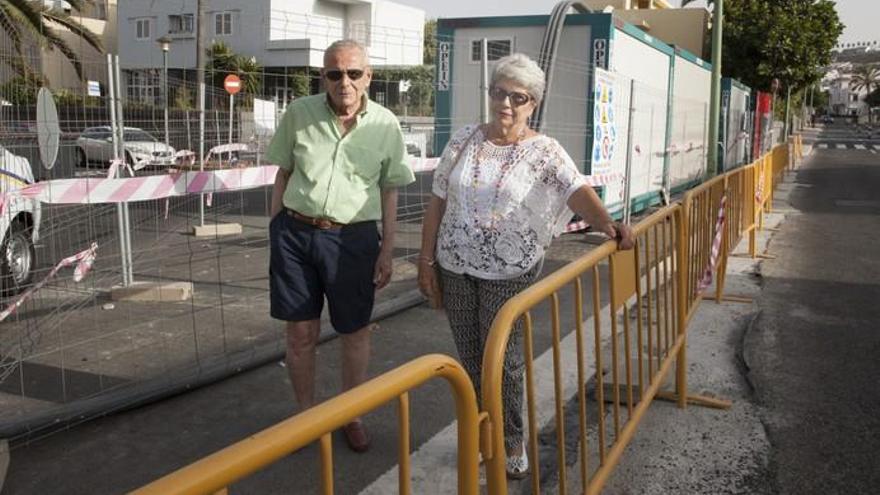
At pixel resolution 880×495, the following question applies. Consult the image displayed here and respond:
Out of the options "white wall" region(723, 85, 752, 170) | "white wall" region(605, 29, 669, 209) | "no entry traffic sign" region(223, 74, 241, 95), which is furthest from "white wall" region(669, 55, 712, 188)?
"no entry traffic sign" region(223, 74, 241, 95)

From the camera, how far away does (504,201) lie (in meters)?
3.17

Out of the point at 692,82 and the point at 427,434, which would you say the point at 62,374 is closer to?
the point at 427,434

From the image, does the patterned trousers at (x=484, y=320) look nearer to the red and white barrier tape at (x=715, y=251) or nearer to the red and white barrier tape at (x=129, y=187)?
the red and white barrier tape at (x=129, y=187)

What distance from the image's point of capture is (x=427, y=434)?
12.8ft

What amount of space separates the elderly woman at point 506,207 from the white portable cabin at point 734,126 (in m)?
17.8

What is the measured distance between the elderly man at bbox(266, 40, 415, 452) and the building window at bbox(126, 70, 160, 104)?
2302 millimetres

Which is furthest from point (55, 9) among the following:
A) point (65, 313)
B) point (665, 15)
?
point (665, 15)

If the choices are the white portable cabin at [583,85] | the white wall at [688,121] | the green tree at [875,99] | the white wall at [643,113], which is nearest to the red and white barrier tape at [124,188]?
the white portable cabin at [583,85]

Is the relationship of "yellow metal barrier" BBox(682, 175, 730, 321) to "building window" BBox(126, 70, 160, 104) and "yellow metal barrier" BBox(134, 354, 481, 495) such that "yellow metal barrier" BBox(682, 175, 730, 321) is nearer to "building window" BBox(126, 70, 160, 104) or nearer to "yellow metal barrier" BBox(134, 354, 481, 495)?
"yellow metal barrier" BBox(134, 354, 481, 495)

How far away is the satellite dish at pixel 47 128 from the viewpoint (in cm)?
420

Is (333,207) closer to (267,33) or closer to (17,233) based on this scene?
(267,33)

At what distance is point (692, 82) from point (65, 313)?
13.9m

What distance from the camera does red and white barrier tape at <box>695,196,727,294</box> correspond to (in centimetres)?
550

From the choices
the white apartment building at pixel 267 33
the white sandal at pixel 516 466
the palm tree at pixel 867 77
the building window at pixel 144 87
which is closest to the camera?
the white sandal at pixel 516 466
